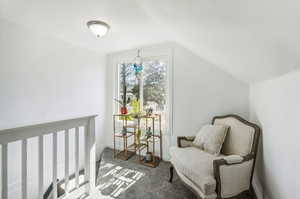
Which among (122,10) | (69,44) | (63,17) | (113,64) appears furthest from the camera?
(113,64)

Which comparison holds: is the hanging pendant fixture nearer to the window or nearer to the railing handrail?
the window

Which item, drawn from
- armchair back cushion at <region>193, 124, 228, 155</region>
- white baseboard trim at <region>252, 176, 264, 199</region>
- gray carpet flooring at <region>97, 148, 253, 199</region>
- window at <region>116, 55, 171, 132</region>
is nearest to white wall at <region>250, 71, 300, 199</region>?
white baseboard trim at <region>252, 176, 264, 199</region>

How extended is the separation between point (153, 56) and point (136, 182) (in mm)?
2224

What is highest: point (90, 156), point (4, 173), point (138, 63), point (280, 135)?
point (138, 63)

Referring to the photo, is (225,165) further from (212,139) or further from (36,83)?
(36,83)

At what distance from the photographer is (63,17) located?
186 centimetres

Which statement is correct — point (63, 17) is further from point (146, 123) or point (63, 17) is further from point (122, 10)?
point (146, 123)

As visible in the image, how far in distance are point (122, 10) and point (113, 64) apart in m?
1.79

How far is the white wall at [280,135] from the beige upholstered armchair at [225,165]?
0.54ft

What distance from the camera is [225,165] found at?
4.59 feet

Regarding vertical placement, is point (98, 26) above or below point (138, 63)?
above

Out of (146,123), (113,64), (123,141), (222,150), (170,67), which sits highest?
(113,64)

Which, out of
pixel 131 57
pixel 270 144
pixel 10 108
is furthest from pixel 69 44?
pixel 270 144

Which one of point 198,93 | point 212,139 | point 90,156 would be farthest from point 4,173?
point 198,93
